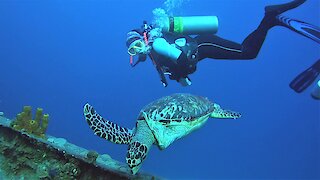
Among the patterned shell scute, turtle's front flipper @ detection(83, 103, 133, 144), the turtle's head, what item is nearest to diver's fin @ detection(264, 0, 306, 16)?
the patterned shell scute

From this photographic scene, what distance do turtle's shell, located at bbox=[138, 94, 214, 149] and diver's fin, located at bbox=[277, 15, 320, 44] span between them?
2.61 meters

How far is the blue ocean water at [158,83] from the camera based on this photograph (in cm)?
1407

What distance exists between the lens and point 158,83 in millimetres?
16703

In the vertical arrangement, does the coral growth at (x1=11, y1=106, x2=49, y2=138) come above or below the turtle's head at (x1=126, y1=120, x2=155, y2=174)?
above

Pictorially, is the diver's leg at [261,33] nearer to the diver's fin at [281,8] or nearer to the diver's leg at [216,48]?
the diver's fin at [281,8]

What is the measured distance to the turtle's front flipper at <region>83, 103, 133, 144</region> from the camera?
3.18m

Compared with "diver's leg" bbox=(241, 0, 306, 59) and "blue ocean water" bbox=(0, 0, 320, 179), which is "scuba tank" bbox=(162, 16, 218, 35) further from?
"blue ocean water" bbox=(0, 0, 320, 179)

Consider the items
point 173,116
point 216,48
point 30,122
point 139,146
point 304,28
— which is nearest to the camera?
point 139,146

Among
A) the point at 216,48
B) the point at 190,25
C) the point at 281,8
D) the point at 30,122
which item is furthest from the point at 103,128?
the point at 281,8

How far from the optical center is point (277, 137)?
747 inches

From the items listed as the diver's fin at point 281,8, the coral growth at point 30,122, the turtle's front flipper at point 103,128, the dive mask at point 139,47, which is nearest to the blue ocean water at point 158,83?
the diver's fin at point 281,8

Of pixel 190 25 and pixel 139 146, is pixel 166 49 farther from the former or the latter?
pixel 139 146

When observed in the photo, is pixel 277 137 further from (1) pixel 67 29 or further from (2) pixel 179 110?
(2) pixel 179 110

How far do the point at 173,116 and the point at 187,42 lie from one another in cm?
164
